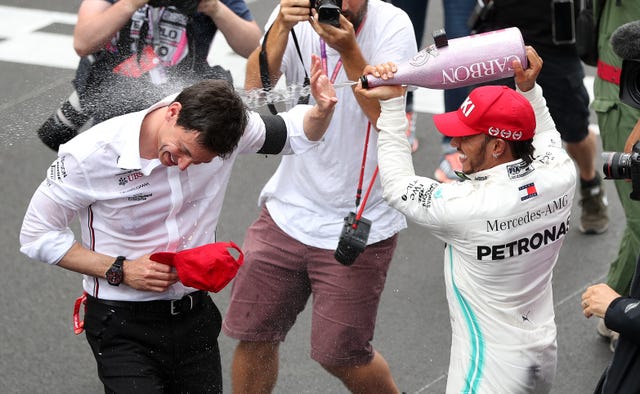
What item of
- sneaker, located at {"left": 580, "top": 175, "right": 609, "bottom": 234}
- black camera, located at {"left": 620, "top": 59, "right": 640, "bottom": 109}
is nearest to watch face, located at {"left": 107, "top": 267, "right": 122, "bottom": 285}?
black camera, located at {"left": 620, "top": 59, "right": 640, "bottom": 109}

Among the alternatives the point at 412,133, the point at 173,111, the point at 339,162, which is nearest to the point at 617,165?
the point at 339,162

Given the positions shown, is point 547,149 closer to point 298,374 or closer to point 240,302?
point 240,302

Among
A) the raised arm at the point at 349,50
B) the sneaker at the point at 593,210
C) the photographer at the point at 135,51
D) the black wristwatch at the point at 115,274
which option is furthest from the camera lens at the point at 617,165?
the sneaker at the point at 593,210

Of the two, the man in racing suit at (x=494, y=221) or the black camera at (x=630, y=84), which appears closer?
the man in racing suit at (x=494, y=221)

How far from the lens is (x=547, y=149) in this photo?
3.77 metres

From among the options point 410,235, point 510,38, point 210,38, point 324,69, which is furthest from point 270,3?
point 510,38

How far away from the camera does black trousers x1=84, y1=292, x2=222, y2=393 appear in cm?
382

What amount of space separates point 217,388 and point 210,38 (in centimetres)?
180

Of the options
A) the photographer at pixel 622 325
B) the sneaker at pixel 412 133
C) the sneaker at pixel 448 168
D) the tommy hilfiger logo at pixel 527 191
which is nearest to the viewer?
the photographer at pixel 622 325

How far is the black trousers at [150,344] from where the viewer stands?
382 centimetres

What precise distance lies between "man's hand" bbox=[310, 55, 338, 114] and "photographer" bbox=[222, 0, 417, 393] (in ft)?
0.83

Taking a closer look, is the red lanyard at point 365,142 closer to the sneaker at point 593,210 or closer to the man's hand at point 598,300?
the man's hand at point 598,300

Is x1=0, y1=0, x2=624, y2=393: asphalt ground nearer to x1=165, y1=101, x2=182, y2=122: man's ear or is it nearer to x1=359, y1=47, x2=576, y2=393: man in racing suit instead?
x1=359, y1=47, x2=576, y2=393: man in racing suit

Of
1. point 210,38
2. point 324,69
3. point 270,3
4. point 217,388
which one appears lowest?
point 270,3
